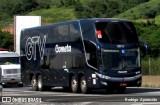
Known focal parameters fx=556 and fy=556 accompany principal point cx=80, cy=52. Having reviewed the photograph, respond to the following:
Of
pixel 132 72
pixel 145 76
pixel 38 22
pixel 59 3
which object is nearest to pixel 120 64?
pixel 132 72

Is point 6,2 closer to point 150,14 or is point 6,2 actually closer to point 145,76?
point 150,14

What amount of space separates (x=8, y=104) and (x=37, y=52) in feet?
44.9

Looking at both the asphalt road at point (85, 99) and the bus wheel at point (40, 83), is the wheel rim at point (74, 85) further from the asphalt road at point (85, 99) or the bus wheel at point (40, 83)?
the bus wheel at point (40, 83)

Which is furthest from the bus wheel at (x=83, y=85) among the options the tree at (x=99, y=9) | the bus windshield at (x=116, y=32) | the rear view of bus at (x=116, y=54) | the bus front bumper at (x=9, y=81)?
the tree at (x=99, y=9)

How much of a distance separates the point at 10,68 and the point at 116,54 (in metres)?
17.3

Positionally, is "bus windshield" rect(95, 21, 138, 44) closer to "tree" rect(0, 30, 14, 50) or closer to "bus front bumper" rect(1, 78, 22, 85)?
"bus front bumper" rect(1, 78, 22, 85)

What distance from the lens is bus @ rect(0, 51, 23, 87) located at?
44.2 meters

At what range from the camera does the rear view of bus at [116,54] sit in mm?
28406

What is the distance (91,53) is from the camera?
2877cm

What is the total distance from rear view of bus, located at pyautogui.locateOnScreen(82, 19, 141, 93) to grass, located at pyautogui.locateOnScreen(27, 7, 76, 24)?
10114 cm

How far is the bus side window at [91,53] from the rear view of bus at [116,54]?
0.34 ft

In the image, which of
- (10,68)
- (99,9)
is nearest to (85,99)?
(10,68)

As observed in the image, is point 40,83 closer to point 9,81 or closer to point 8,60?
point 9,81

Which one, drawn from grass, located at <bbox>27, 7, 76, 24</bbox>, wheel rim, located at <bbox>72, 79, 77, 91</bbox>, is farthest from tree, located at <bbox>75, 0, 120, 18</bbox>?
wheel rim, located at <bbox>72, 79, 77, 91</bbox>
